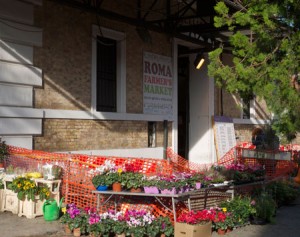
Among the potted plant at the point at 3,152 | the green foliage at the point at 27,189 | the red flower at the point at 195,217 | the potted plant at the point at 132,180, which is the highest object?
the potted plant at the point at 3,152

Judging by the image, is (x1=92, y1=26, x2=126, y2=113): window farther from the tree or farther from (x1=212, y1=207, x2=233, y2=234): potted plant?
the tree

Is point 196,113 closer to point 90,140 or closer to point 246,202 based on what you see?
point 90,140

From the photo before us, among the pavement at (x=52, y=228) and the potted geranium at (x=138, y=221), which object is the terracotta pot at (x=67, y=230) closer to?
the pavement at (x=52, y=228)

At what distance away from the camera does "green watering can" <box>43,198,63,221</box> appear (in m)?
8.70

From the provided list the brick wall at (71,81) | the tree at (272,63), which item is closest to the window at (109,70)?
the brick wall at (71,81)

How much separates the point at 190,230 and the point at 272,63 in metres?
2.79

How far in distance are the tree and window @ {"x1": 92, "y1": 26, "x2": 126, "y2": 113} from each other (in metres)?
7.57

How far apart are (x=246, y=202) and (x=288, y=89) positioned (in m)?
3.59

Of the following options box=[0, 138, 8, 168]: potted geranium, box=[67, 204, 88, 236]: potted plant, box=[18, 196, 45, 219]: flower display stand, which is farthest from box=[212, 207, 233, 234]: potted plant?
box=[0, 138, 8, 168]: potted geranium

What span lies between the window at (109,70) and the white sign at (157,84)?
1.19 m

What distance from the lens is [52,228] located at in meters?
8.21

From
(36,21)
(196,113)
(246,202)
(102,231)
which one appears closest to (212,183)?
(246,202)

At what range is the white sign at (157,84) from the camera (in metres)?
15.9

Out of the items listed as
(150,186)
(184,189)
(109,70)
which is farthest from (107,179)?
(109,70)
